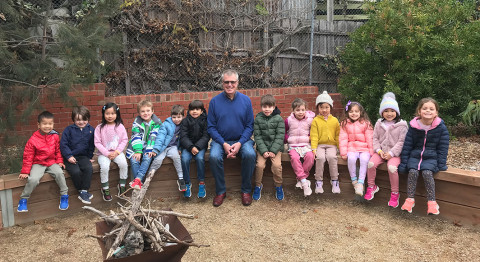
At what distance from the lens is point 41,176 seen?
404 centimetres

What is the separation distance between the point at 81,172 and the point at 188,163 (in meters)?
1.13

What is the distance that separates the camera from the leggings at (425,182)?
156 inches

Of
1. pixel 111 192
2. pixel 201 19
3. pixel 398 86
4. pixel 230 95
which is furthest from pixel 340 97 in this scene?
pixel 111 192

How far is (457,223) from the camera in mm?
3986

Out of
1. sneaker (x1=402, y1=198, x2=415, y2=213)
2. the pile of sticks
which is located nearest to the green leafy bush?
sneaker (x1=402, y1=198, x2=415, y2=213)

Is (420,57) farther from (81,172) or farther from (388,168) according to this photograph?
(81,172)

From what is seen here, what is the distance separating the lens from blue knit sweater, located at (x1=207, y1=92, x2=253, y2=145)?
15.5 feet

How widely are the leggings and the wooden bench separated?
0.11m

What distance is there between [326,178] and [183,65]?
12.1 ft

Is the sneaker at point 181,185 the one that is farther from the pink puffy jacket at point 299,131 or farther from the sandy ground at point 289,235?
the pink puffy jacket at point 299,131

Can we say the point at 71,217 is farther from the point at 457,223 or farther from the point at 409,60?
the point at 409,60

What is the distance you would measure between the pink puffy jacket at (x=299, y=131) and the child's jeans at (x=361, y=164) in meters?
0.54

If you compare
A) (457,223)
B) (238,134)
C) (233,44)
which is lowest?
(457,223)

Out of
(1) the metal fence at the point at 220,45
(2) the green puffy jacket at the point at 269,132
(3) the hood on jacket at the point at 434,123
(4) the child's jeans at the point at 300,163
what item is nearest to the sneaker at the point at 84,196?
(2) the green puffy jacket at the point at 269,132
